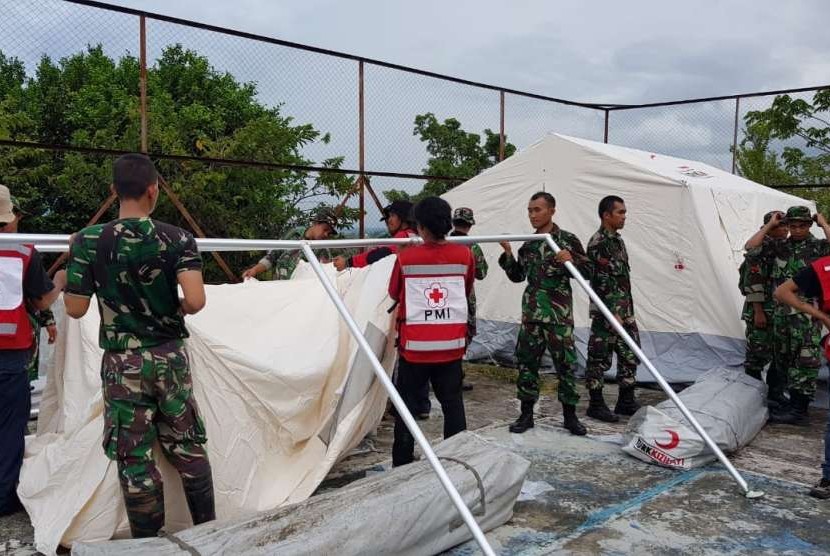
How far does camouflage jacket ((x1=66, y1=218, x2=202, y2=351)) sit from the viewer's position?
2.77 meters

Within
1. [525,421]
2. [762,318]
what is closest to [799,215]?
[762,318]

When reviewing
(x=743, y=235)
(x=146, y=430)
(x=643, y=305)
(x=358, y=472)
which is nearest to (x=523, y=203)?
(x=643, y=305)

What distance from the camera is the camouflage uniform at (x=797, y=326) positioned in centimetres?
555

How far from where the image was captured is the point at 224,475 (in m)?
3.61

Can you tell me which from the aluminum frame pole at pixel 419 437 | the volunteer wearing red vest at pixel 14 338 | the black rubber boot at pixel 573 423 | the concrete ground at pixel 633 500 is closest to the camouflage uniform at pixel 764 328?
the concrete ground at pixel 633 500

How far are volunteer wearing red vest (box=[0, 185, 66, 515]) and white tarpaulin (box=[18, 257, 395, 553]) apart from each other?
0.39ft

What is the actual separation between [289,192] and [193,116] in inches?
177

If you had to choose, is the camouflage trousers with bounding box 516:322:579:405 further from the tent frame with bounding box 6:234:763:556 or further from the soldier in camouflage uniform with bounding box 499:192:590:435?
the tent frame with bounding box 6:234:763:556

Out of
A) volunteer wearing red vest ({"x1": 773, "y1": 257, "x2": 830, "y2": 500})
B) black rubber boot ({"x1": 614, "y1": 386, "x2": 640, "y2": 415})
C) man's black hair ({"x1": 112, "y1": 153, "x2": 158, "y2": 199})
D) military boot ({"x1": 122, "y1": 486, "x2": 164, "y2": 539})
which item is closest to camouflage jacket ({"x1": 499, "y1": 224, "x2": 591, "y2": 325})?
black rubber boot ({"x1": 614, "y1": 386, "x2": 640, "y2": 415})

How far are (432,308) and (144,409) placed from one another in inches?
61.5

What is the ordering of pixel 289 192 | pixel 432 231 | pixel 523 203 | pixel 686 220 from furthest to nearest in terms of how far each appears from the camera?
pixel 289 192 → pixel 523 203 → pixel 686 220 → pixel 432 231

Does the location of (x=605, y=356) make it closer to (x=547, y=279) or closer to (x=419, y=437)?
(x=547, y=279)

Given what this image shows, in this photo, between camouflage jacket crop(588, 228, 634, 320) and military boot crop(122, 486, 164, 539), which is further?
camouflage jacket crop(588, 228, 634, 320)

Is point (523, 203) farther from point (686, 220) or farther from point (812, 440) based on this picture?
point (812, 440)
